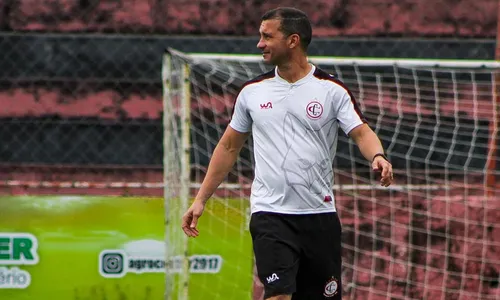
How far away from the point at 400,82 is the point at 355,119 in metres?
3.43

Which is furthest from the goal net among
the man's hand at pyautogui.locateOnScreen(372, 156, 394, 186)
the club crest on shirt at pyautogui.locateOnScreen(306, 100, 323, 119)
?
the man's hand at pyautogui.locateOnScreen(372, 156, 394, 186)

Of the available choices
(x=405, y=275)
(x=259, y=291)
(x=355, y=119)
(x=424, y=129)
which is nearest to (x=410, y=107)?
(x=424, y=129)

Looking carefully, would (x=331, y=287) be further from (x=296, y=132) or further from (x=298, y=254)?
(x=296, y=132)

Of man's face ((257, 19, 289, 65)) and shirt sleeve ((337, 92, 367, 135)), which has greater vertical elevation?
man's face ((257, 19, 289, 65))

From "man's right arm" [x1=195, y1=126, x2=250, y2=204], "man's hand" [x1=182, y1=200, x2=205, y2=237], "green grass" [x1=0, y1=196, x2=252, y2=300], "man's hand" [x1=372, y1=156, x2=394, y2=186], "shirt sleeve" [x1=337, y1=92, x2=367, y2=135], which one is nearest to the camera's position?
"man's hand" [x1=372, y1=156, x2=394, y2=186]

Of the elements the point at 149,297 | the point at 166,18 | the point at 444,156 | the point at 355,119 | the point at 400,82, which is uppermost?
the point at 166,18

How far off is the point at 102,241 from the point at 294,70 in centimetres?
258

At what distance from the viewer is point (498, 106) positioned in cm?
841

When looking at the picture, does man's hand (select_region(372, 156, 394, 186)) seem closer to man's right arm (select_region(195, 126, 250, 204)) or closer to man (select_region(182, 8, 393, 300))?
man (select_region(182, 8, 393, 300))

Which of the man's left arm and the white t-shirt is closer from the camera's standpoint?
the man's left arm

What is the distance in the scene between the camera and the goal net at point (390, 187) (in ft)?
25.4

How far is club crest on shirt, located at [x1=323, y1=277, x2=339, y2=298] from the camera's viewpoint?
560 centimetres

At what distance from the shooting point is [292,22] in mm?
5500

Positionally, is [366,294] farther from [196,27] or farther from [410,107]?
Result: [196,27]
